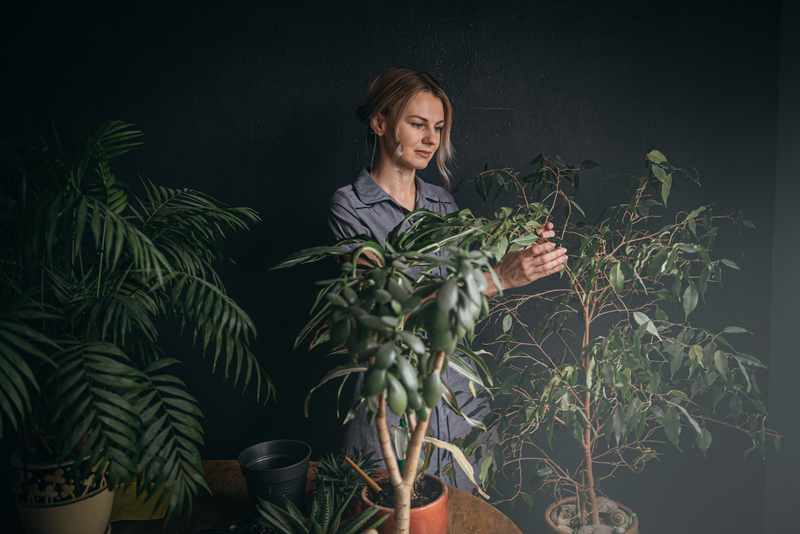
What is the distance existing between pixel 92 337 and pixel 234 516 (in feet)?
1.70

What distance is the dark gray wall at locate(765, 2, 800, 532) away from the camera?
5.09 feet

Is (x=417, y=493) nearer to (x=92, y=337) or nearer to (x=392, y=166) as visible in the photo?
(x=92, y=337)

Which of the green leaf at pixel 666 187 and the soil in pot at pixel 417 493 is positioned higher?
the green leaf at pixel 666 187

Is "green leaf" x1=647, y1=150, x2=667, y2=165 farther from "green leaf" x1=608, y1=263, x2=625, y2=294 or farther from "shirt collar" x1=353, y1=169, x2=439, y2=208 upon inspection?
"shirt collar" x1=353, y1=169, x2=439, y2=208

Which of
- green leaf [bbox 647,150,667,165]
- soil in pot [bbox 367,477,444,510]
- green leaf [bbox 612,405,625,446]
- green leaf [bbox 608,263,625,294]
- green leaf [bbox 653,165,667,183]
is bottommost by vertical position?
green leaf [bbox 612,405,625,446]

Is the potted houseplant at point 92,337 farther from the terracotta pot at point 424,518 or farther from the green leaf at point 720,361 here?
the green leaf at point 720,361

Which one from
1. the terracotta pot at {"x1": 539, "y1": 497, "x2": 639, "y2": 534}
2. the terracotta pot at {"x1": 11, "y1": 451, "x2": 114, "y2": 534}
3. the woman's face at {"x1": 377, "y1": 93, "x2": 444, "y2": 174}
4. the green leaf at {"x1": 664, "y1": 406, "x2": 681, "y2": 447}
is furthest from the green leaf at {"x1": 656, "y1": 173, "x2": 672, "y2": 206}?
the terracotta pot at {"x1": 11, "y1": 451, "x2": 114, "y2": 534}

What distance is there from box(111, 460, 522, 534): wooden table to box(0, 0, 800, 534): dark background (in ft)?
2.29

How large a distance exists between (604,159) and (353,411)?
1421 mm

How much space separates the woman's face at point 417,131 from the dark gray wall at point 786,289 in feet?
3.96

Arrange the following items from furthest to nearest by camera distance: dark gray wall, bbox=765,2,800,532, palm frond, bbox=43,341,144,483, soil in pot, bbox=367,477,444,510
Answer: dark gray wall, bbox=765,2,800,532
soil in pot, bbox=367,477,444,510
palm frond, bbox=43,341,144,483

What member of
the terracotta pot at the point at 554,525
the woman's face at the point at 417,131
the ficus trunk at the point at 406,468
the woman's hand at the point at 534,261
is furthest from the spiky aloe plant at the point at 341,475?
the woman's face at the point at 417,131

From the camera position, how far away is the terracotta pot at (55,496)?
2.89 ft

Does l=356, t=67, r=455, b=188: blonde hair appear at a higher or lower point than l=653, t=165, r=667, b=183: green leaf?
higher
